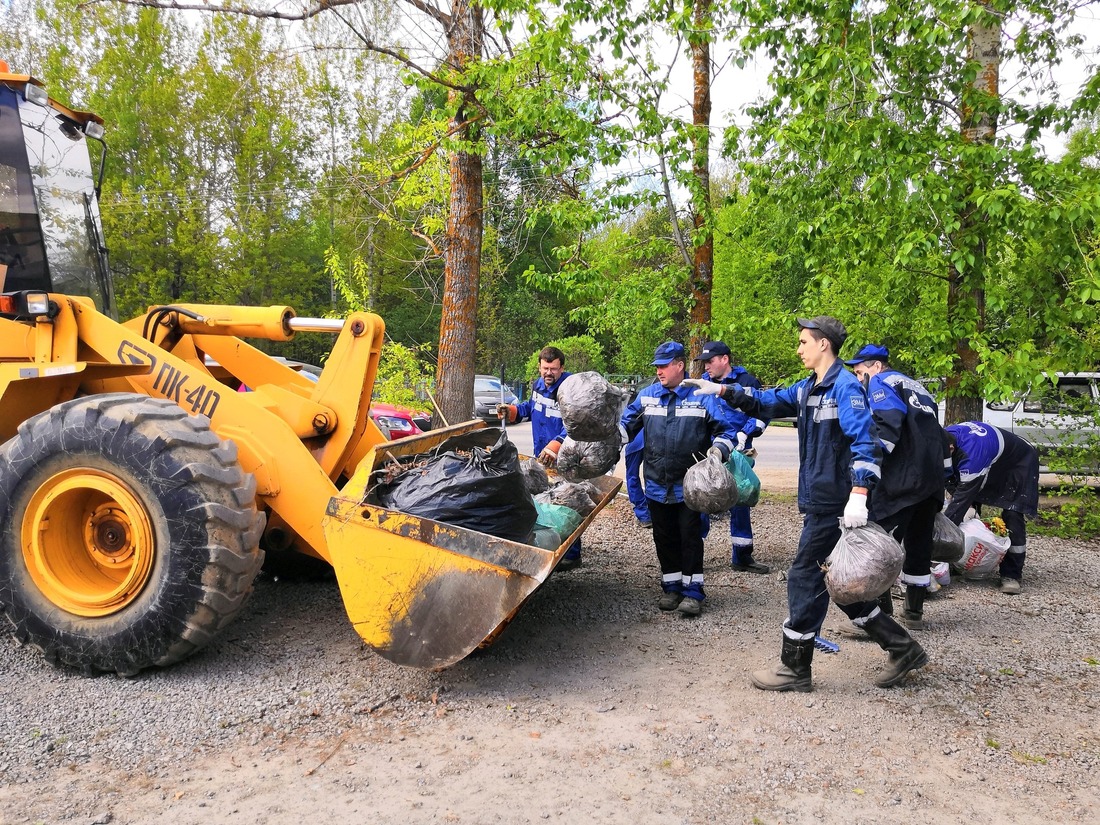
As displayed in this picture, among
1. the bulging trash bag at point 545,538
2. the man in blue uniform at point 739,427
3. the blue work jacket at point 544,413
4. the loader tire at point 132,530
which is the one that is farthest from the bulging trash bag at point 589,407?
the loader tire at point 132,530

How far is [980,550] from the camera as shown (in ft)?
19.8

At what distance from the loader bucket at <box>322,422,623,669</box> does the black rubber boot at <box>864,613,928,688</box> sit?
1.75m

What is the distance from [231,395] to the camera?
4250mm

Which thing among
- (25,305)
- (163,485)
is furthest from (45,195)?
(163,485)

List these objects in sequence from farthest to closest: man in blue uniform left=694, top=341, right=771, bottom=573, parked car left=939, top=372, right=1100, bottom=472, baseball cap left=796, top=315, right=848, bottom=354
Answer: parked car left=939, top=372, right=1100, bottom=472
man in blue uniform left=694, top=341, right=771, bottom=573
baseball cap left=796, top=315, right=848, bottom=354

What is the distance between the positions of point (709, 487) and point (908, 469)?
1182mm

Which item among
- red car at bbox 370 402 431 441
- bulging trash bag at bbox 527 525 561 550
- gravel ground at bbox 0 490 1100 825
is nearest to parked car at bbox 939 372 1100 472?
gravel ground at bbox 0 490 1100 825

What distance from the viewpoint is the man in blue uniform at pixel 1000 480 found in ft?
19.8

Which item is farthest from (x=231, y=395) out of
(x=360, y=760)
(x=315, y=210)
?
(x=315, y=210)

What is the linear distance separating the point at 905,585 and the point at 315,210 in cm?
2541

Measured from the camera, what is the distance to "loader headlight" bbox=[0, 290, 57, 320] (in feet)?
13.8

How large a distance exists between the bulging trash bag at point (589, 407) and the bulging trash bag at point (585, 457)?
13 centimetres

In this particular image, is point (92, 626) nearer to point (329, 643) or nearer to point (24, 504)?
point (24, 504)

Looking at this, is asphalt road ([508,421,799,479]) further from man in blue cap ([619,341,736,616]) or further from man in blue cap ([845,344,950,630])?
man in blue cap ([845,344,950,630])
